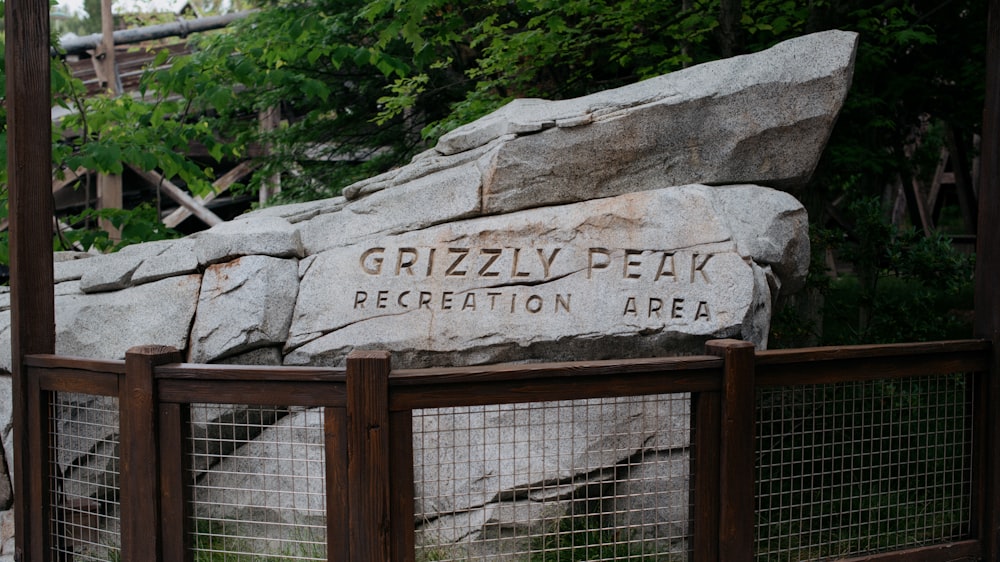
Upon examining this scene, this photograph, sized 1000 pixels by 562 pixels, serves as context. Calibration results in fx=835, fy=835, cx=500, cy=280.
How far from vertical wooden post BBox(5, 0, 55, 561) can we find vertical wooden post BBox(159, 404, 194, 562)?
1061mm

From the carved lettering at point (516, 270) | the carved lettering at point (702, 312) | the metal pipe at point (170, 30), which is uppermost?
the metal pipe at point (170, 30)

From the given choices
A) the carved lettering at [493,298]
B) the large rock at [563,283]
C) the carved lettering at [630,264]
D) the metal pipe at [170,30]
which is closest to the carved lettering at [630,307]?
the large rock at [563,283]

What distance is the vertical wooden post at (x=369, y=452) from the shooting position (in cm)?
336

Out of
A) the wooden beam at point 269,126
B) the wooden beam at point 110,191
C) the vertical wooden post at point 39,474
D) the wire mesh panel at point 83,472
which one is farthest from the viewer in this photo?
the wooden beam at point 269,126

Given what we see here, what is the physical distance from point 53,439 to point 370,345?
1.76m

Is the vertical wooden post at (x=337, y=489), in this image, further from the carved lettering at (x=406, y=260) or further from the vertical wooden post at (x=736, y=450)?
the carved lettering at (x=406, y=260)

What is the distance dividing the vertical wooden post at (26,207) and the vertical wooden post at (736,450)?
3.37 meters

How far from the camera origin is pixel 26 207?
4270 mm

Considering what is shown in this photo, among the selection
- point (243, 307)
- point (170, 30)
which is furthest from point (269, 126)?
point (243, 307)

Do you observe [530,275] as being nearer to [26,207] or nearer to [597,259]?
[597,259]

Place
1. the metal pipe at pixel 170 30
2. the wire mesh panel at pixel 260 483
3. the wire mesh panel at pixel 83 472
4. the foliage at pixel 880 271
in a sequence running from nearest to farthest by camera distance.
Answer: the wire mesh panel at pixel 83 472 → the wire mesh panel at pixel 260 483 → the foliage at pixel 880 271 → the metal pipe at pixel 170 30

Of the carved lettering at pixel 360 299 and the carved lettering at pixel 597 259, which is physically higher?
the carved lettering at pixel 597 259

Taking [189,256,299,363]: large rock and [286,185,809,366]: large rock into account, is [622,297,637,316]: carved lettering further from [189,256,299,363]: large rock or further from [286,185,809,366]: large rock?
[189,256,299,363]: large rock

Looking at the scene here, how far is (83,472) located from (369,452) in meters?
2.92
